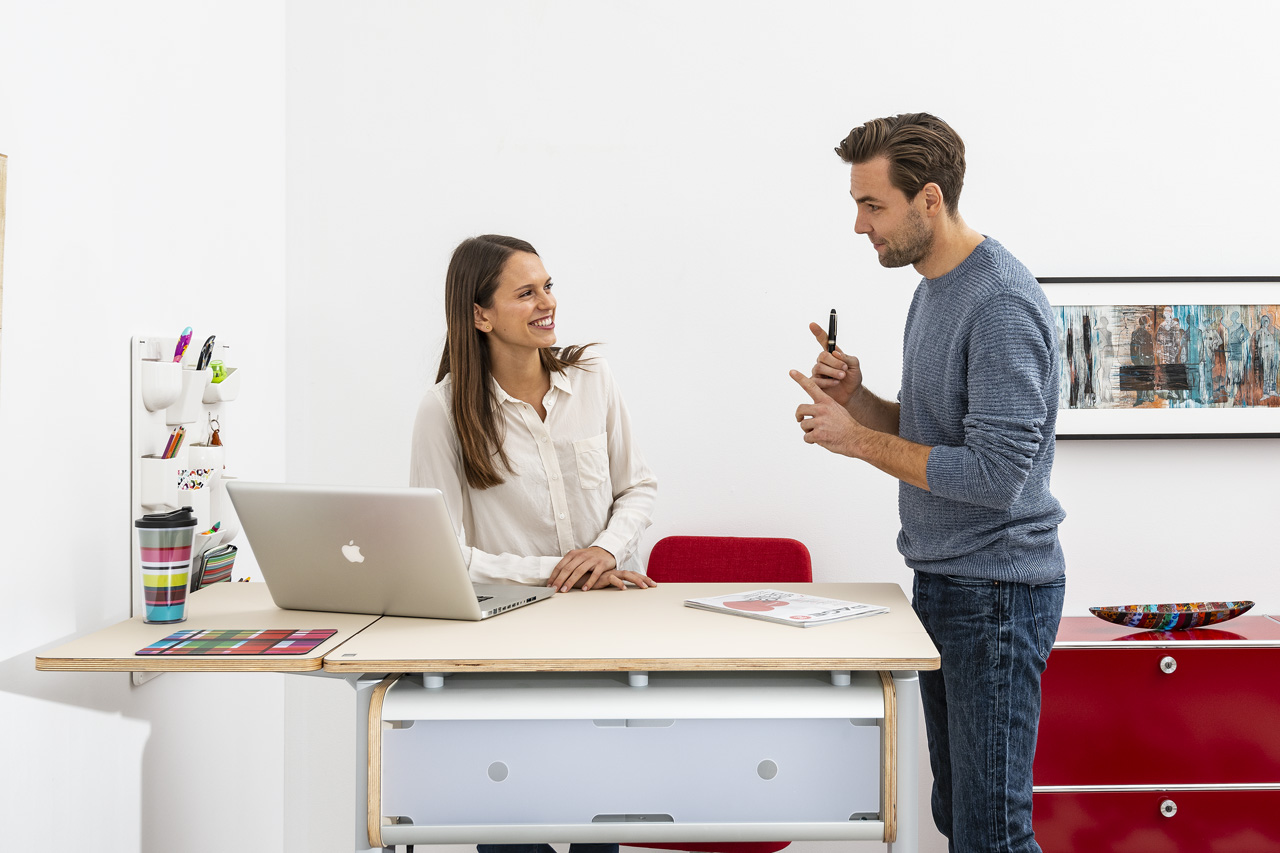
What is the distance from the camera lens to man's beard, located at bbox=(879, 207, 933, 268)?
6.08 ft

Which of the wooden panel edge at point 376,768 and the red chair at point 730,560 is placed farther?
the red chair at point 730,560

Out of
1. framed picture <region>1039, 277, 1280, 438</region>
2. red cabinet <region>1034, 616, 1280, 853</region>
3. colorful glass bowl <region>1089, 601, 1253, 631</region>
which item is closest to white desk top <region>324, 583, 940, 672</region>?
red cabinet <region>1034, 616, 1280, 853</region>

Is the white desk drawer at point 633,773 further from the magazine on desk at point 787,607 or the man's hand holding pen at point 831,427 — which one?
the man's hand holding pen at point 831,427

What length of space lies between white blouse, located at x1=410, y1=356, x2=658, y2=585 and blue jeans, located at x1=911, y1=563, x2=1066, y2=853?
0.72 meters

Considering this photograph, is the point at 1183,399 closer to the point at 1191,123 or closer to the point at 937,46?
the point at 1191,123

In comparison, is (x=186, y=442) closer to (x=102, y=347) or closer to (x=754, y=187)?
(x=102, y=347)

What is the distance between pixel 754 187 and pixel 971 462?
1435mm

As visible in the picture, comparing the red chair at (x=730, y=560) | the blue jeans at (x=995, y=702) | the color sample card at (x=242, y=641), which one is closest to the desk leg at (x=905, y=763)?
the blue jeans at (x=995, y=702)

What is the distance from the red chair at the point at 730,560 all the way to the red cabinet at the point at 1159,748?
70cm

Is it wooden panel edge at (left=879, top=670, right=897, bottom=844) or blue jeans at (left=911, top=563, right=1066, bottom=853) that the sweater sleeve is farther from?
wooden panel edge at (left=879, top=670, right=897, bottom=844)

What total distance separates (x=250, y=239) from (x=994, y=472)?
6.46 feet

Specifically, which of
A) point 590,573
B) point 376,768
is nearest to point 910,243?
point 590,573

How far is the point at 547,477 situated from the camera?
211 cm

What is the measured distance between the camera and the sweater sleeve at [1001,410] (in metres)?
1.65
